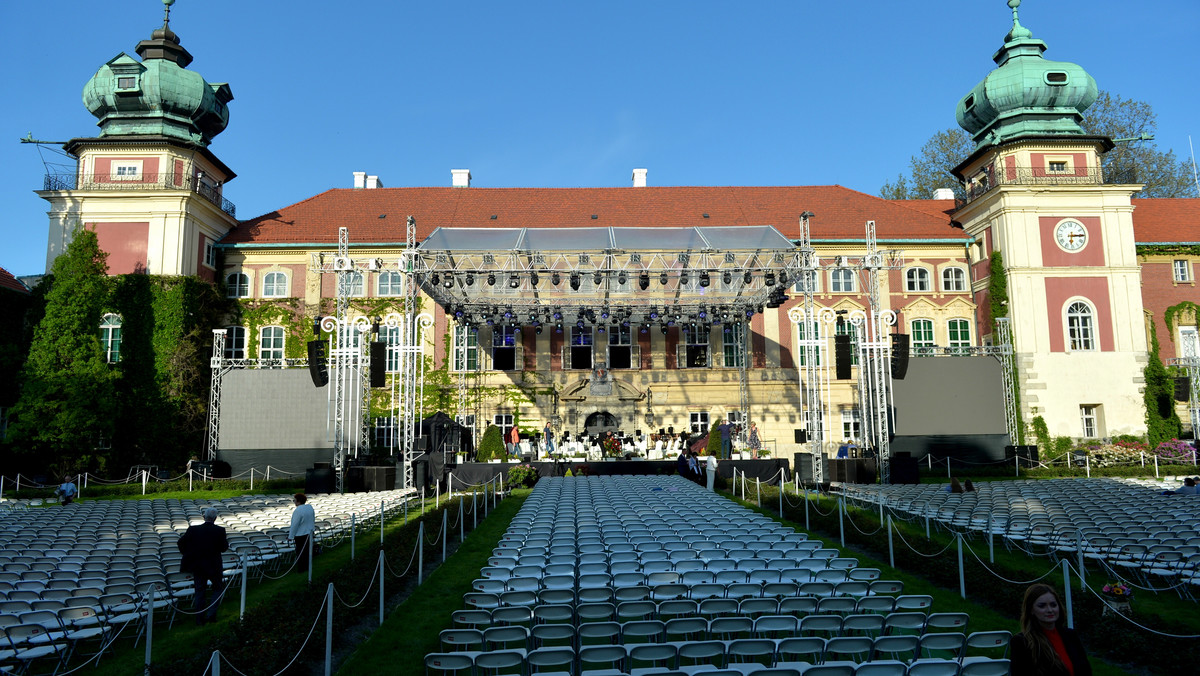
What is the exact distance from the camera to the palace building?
3027cm

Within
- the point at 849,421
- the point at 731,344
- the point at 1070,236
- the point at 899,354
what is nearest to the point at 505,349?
the point at 731,344

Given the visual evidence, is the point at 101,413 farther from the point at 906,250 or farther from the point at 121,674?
the point at 906,250

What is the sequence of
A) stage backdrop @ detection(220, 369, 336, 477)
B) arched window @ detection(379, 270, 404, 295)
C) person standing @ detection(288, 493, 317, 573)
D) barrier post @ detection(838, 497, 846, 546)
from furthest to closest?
1. arched window @ detection(379, 270, 404, 295)
2. stage backdrop @ detection(220, 369, 336, 477)
3. barrier post @ detection(838, 497, 846, 546)
4. person standing @ detection(288, 493, 317, 573)

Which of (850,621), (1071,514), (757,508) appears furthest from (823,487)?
(850,621)

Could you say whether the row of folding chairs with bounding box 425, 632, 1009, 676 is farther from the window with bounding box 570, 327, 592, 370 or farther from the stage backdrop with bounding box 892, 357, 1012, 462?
the window with bounding box 570, 327, 592, 370

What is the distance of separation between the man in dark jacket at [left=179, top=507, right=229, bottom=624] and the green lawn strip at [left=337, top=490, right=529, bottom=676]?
2070 millimetres

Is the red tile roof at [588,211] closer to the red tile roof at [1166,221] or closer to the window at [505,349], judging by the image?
the window at [505,349]

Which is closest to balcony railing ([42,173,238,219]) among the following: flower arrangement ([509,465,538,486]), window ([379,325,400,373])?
window ([379,325,400,373])

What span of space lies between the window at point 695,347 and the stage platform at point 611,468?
7.97 meters

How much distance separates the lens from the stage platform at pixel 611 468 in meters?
23.6

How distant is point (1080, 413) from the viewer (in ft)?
99.9

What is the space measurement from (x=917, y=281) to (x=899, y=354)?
1169 cm

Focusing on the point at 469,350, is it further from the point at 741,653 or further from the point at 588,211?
the point at 741,653

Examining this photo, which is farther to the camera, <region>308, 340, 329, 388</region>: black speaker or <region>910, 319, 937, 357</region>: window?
<region>910, 319, 937, 357</region>: window
